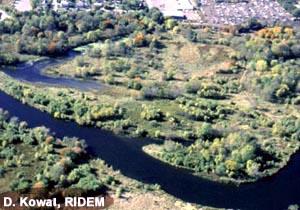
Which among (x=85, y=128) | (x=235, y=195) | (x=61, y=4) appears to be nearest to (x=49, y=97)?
(x=85, y=128)

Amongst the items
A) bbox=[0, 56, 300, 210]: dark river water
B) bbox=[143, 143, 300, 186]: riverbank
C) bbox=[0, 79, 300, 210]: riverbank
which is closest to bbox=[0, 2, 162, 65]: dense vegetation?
bbox=[0, 56, 300, 210]: dark river water

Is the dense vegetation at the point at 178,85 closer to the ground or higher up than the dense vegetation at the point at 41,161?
higher up

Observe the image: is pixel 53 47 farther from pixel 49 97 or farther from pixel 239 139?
pixel 239 139

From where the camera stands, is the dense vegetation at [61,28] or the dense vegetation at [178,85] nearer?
the dense vegetation at [178,85]

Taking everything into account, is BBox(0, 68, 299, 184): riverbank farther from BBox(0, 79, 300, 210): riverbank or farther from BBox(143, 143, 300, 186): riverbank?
BBox(0, 79, 300, 210): riverbank

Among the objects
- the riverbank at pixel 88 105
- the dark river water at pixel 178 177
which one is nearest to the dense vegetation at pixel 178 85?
the riverbank at pixel 88 105

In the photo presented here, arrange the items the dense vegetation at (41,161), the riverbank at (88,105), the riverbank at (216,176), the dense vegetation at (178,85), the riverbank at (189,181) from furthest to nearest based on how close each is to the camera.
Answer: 1. the dense vegetation at (178,85)
2. the riverbank at (88,105)
3. the riverbank at (216,176)
4. the riverbank at (189,181)
5. the dense vegetation at (41,161)

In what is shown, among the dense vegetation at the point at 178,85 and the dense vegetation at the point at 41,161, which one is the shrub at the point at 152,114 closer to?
the dense vegetation at the point at 178,85

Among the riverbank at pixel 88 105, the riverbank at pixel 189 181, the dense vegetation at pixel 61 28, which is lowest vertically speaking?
the riverbank at pixel 189 181

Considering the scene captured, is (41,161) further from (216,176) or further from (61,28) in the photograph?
(61,28)
